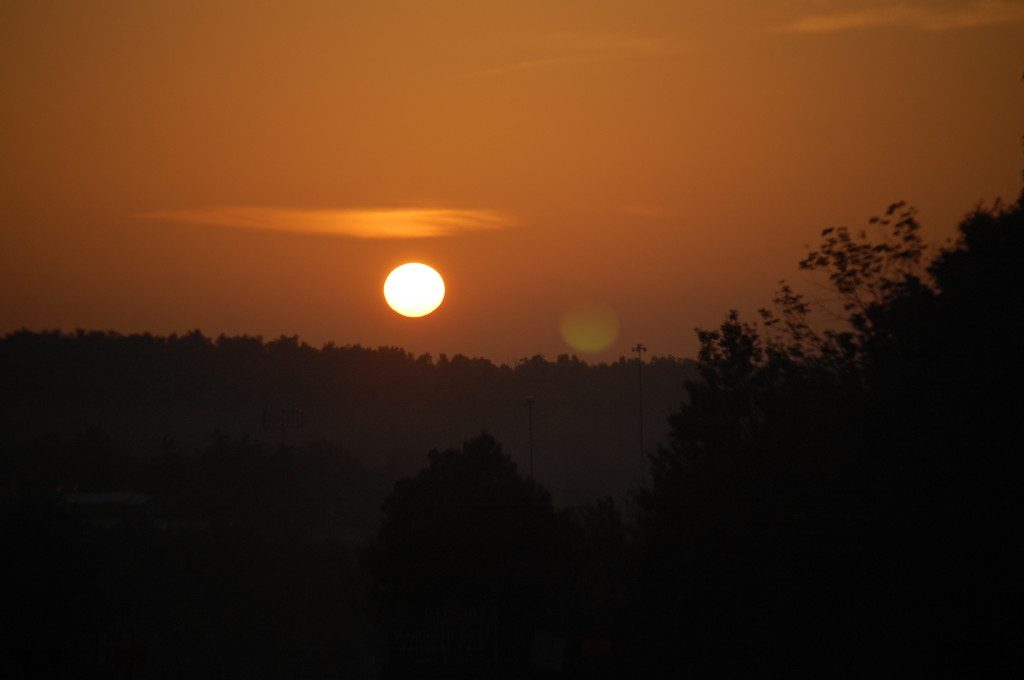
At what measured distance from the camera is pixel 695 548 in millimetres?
27672

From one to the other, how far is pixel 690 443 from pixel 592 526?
576 centimetres

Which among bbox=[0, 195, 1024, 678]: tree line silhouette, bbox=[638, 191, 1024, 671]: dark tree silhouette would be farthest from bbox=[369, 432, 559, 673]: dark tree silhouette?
bbox=[638, 191, 1024, 671]: dark tree silhouette


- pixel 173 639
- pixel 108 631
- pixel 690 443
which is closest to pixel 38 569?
pixel 108 631

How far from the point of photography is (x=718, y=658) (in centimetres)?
2725

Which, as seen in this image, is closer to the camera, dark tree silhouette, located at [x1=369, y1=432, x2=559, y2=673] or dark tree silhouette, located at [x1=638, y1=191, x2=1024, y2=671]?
dark tree silhouette, located at [x1=638, y1=191, x2=1024, y2=671]

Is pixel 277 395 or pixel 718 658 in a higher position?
pixel 277 395

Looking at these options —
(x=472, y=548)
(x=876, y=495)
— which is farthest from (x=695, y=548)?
(x=472, y=548)

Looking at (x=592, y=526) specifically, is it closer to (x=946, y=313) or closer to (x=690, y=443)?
(x=690, y=443)

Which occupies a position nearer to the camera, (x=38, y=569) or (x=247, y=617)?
(x=38, y=569)

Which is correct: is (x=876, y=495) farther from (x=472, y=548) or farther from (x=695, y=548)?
(x=472, y=548)

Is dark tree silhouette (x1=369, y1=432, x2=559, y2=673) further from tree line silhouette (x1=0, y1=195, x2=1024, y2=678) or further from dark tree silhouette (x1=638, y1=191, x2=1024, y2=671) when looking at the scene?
dark tree silhouette (x1=638, y1=191, x2=1024, y2=671)

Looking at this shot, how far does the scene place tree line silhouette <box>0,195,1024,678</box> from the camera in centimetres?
1788

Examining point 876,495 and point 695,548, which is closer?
point 876,495

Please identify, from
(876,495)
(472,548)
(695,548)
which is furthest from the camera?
(472,548)
